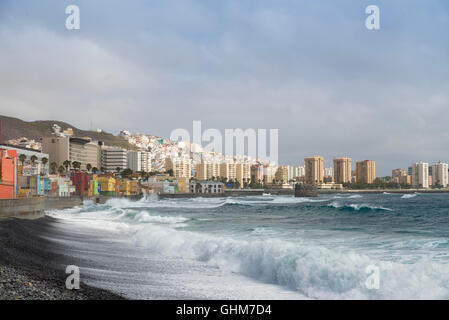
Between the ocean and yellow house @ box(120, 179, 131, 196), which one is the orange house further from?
yellow house @ box(120, 179, 131, 196)

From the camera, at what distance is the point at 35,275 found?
9.51 metres

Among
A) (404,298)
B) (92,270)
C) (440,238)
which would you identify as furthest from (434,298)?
(440,238)

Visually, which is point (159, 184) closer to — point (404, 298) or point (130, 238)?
point (130, 238)

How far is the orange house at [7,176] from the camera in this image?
27781mm

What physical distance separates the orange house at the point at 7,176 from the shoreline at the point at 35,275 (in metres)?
13.9

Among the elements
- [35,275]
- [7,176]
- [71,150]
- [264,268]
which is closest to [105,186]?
[7,176]

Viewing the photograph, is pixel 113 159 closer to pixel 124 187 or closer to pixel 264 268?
pixel 124 187

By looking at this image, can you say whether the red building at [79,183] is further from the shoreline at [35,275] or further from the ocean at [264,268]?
the shoreline at [35,275]

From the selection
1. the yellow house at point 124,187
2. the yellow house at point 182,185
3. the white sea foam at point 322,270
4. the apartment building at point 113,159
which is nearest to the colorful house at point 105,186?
the yellow house at point 124,187

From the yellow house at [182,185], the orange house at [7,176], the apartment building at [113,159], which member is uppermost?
the apartment building at [113,159]
